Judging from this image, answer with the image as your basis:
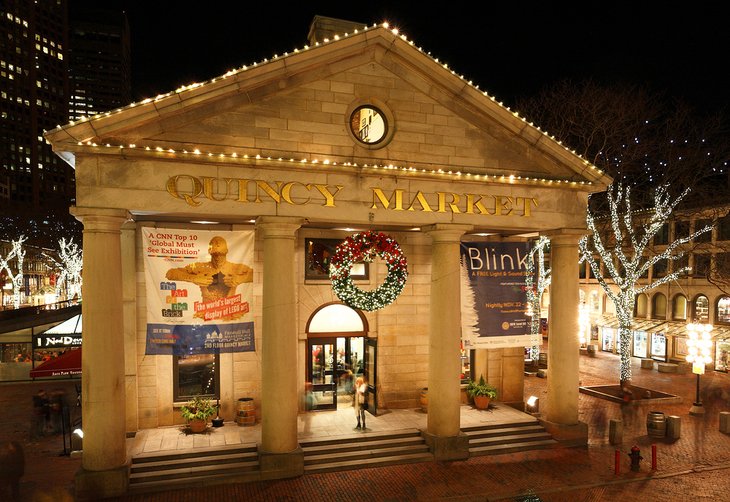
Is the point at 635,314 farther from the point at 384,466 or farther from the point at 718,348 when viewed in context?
the point at 384,466

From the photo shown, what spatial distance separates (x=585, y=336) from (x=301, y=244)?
31.8 metres

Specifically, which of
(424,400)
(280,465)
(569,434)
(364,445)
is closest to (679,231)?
(569,434)

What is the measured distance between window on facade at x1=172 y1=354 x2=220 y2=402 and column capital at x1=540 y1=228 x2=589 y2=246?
Answer: 11.2 metres

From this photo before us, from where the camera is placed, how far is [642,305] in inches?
1469

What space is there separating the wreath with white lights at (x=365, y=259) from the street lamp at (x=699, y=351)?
13764mm

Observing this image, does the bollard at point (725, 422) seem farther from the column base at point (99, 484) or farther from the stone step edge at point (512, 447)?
the column base at point (99, 484)

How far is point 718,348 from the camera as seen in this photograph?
30422 mm

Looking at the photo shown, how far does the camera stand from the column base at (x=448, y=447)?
13773mm

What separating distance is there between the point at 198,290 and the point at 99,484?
15.8ft

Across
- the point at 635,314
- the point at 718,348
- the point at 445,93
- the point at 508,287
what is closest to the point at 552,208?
the point at 508,287

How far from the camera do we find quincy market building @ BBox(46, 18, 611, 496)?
11398 millimetres

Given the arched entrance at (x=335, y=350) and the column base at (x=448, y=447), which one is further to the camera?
the arched entrance at (x=335, y=350)

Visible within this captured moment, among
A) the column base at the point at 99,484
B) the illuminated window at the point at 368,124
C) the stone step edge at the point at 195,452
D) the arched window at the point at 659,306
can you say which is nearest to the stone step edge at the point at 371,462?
the stone step edge at the point at 195,452

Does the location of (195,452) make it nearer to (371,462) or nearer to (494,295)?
(371,462)
